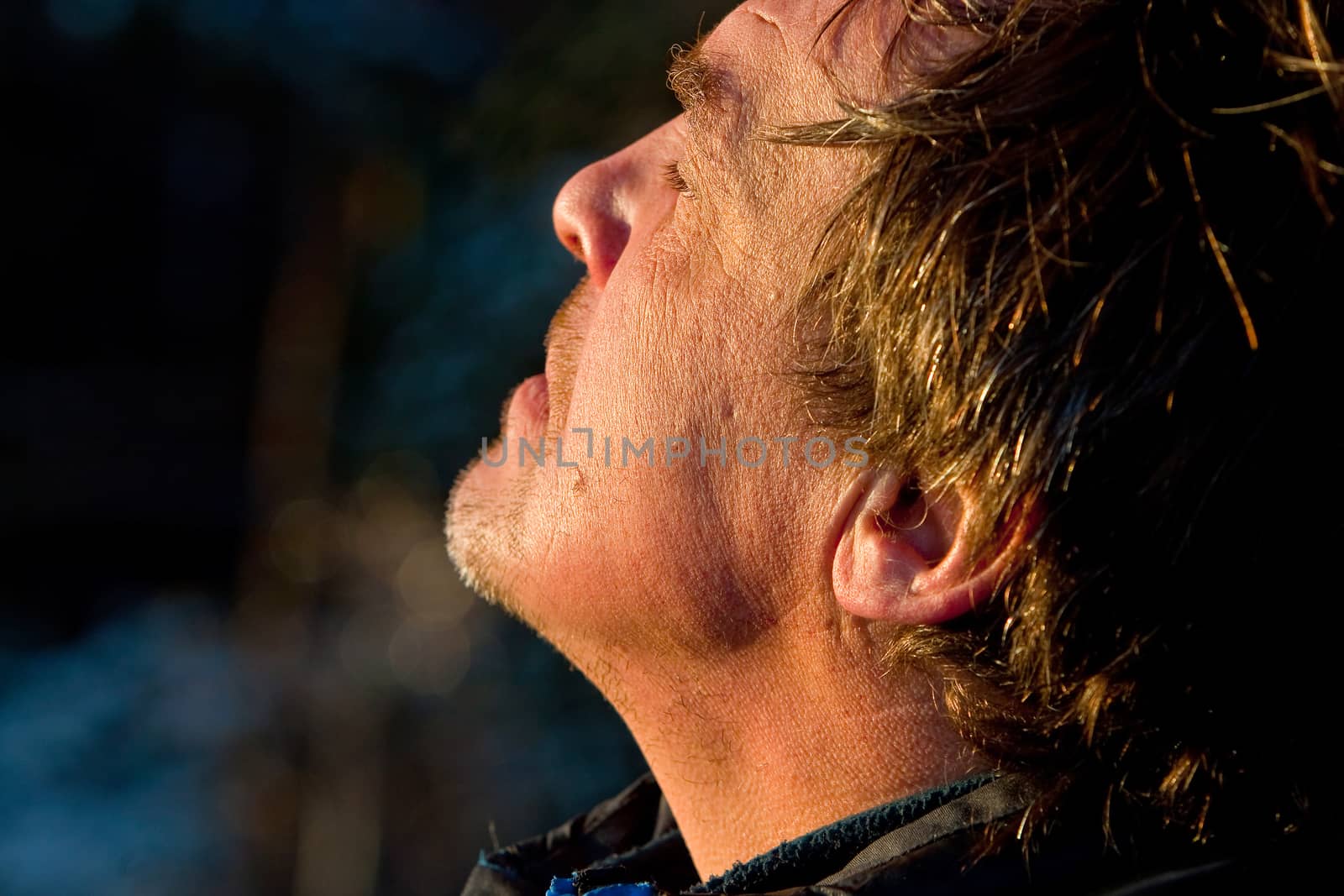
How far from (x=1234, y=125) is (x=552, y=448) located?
1.02m

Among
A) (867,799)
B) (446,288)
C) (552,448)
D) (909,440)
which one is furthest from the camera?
(446,288)

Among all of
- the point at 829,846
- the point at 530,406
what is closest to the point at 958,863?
the point at 829,846

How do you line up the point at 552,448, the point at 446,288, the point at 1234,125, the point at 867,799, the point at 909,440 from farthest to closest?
the point at 446,288 → the point at 552,448 → the point at 867,799 → the point at 909,440 → the point at 1234,125

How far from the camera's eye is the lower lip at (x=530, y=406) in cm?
192

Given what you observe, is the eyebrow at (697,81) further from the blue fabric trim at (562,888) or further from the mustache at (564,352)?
the blue fabric trim at (562,888)

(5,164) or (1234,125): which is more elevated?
(5,164)

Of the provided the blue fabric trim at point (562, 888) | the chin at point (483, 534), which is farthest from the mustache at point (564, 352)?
the blue fabric trim at point (562, 888)

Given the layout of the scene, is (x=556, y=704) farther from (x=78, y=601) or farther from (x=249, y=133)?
(x=249, y=133)

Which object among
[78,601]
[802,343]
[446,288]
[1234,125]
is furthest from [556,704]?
[1234,125]

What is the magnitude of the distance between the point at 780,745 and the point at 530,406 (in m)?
0.68

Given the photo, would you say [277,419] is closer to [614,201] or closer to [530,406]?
[530,406]

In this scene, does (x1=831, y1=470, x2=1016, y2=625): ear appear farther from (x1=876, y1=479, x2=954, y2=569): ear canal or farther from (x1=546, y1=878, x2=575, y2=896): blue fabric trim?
(x1=546, y1=878, x2=575, y2=896): blue fabric trim

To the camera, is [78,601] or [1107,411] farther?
[78,601]

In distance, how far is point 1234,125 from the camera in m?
1.30
